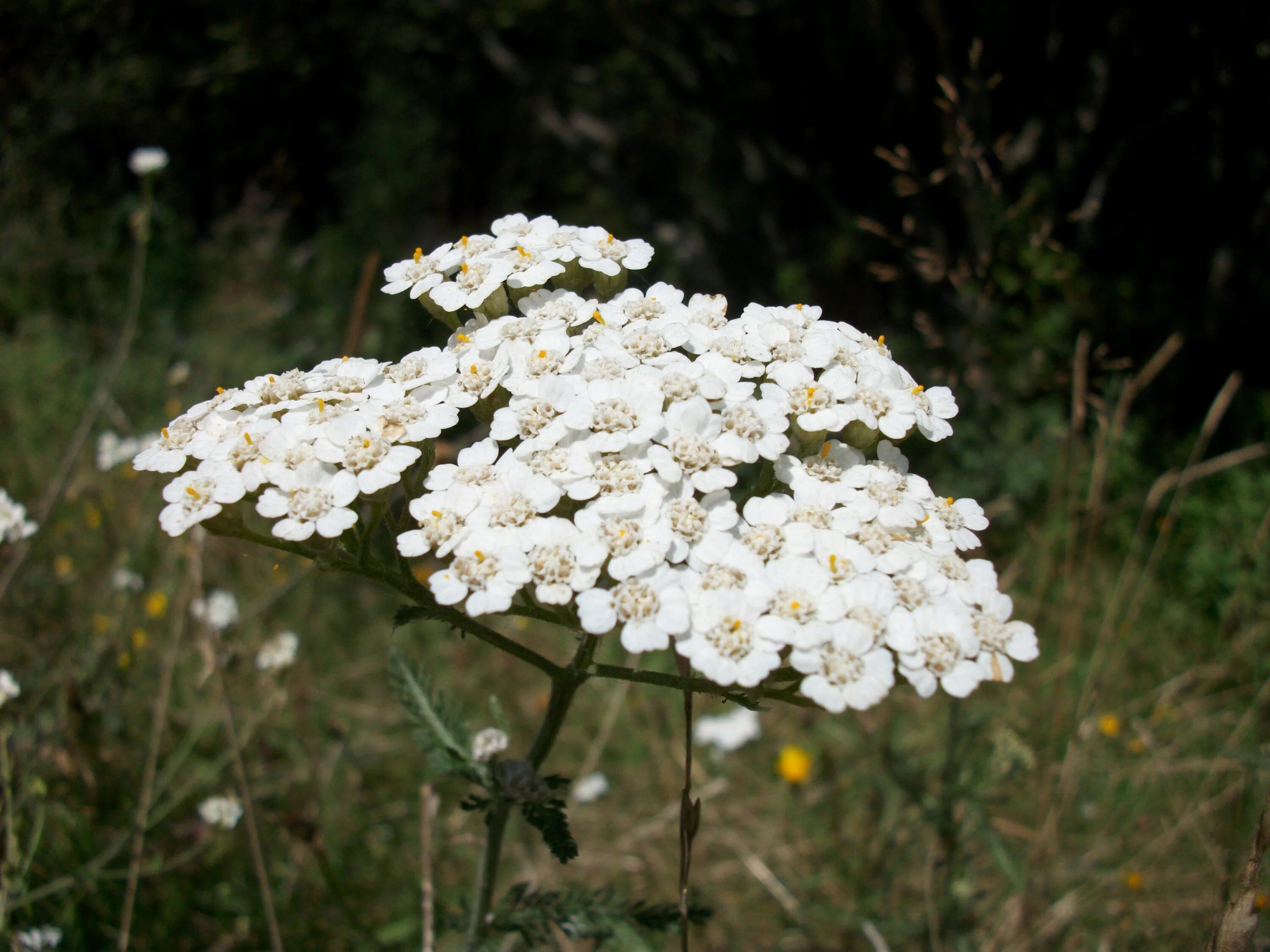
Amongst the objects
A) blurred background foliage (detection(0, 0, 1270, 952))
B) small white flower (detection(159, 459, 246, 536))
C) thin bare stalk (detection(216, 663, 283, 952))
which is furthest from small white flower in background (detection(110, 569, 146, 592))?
small white flower (detection(159, 459, 246, 536))

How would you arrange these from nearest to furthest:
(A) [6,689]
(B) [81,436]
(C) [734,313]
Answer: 1. (A) [6,689]
2. (B) [81,436]
3. (C) [734,313]

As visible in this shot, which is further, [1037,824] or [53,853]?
[1037,824]

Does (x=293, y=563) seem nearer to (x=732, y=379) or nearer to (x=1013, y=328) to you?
(x=732, y=379)

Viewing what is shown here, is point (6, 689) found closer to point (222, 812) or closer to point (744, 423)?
point (222, 812)

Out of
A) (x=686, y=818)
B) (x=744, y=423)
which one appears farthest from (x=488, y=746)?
(x=744, y=423)

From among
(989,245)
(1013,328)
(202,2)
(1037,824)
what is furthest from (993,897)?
(202,2)

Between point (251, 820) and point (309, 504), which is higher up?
point (309, 504)
